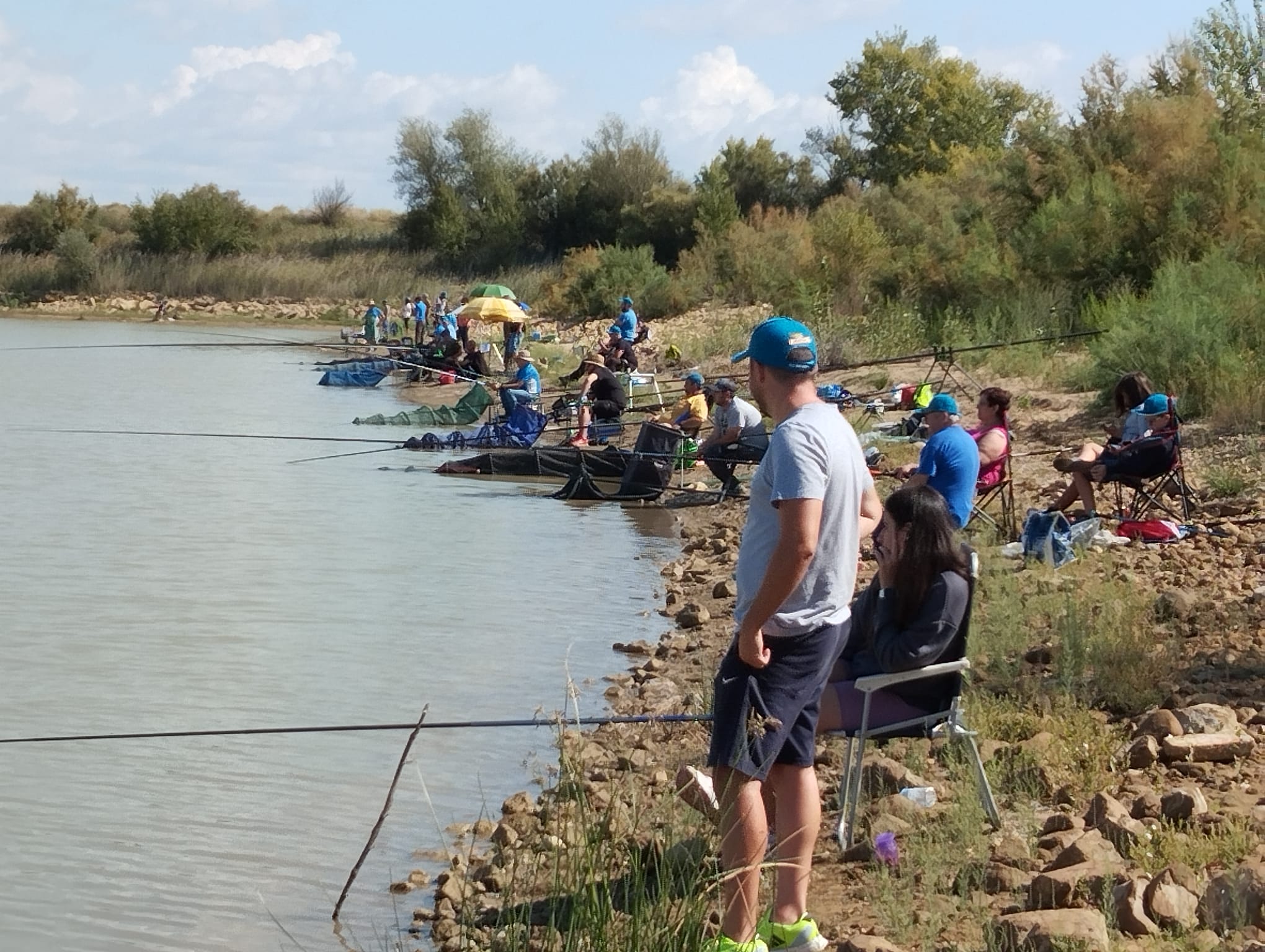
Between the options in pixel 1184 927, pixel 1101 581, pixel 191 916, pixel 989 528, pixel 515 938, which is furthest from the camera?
pixel 989 528

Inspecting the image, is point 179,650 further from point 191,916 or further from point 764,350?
point 764,350

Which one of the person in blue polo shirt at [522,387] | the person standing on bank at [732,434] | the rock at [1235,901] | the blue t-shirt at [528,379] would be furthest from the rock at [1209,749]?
the blue t-shirt at [528,379]

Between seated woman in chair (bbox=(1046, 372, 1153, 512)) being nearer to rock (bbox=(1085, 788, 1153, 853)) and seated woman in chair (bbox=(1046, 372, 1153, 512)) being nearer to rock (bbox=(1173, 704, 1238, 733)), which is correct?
rock (bbox=(1173, 704, 1238, 733))

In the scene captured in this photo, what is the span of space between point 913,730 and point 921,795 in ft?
1.23

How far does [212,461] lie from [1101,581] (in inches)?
475

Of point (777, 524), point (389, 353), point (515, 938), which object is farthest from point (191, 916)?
point (389, 353)

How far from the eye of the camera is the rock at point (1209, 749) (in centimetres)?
520

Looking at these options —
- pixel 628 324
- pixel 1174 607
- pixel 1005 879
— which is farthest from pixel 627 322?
pixel 1005 879

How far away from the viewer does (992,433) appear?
31.7 ft

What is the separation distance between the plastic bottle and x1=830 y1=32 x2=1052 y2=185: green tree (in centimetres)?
4396

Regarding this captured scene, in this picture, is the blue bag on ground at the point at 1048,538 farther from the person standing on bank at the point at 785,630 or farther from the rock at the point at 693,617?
the person standing on bank at the point at 785,630

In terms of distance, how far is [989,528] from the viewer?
32.6ft

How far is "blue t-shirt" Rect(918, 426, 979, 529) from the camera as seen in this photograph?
795cm

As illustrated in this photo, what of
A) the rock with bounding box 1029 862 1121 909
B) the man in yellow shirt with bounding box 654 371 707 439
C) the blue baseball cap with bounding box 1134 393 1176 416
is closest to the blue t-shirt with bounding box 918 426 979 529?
the blue baseball cap with bounding box 1134 393 1176 416
